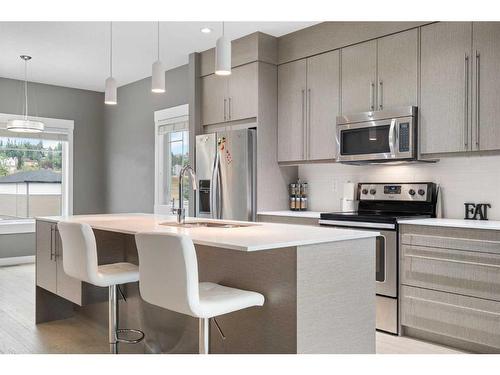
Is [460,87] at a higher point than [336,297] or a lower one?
higher

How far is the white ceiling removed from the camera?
4.41m

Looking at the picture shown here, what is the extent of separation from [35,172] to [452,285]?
5847mm

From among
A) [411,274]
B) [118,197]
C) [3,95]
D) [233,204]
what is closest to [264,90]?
[233,204]

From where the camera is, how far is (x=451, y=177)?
3.73m

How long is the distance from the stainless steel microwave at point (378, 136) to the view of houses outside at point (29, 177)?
4.67 meters

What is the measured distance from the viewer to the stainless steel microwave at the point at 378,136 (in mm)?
3627

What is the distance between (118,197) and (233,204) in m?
3.05

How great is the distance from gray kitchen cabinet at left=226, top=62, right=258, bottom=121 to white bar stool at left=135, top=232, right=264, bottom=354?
108 inches

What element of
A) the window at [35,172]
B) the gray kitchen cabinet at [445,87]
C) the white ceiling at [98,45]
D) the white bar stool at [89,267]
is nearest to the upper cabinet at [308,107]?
the white ceiling at [98,45]

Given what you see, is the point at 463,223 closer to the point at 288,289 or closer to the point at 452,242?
the point at 452,242

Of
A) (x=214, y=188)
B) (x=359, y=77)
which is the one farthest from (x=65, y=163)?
(x=359, y=77)

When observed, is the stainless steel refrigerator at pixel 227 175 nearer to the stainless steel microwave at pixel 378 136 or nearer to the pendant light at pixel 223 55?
the stainless steel microwave at pixel 378 136

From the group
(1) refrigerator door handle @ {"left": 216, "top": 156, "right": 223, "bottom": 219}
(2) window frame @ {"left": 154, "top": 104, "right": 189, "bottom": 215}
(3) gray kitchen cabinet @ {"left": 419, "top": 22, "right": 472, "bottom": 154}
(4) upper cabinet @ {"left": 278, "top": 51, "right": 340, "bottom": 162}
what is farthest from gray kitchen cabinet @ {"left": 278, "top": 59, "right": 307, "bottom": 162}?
(2) window frame @ {"left": 154, "top": 104, "right": 189, "bottom": 215}

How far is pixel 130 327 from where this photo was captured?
3.24m
